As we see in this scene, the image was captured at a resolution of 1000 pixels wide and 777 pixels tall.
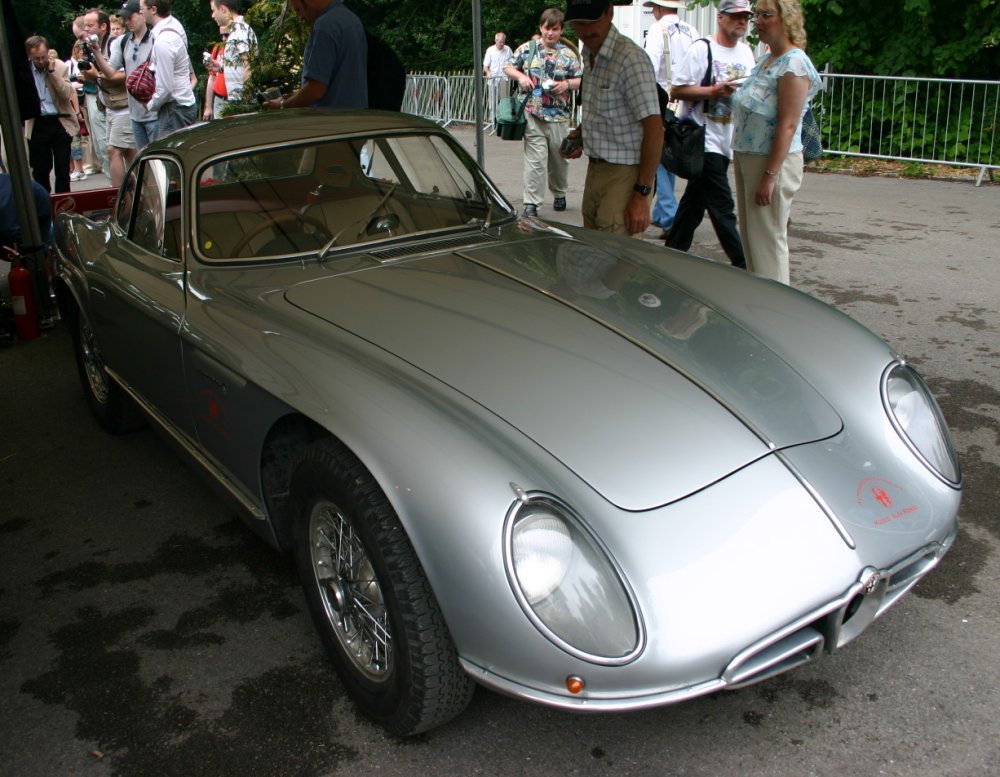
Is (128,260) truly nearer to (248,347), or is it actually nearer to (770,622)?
(248,347)

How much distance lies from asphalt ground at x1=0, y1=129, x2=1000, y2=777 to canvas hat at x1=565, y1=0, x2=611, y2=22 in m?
2.42

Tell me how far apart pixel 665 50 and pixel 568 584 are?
19.7 ft

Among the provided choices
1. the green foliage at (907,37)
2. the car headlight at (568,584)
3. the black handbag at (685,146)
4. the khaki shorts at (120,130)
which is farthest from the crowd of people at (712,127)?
the green foliage at (907,37)

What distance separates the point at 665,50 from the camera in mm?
7137

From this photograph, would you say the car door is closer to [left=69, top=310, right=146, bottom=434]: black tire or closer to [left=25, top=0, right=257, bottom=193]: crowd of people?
[left=69, top=310, right=146, bottom=434]: black tire

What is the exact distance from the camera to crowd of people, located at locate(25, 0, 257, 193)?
27.7 feet

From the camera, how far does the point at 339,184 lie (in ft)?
11.5

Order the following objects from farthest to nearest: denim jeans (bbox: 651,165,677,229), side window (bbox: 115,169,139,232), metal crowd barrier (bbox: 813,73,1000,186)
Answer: metal crowd barrier (bbox: 813,73,1000,186) < denim jeans (bbox: 651,165,677,229) < side window (bbox: 115,169,139,232)

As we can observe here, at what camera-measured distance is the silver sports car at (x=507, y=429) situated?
79.4 inches

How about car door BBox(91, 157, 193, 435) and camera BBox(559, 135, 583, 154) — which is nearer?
car door BBox(91, 157, 193, 435)

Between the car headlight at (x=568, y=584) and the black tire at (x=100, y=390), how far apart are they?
8.45 feet

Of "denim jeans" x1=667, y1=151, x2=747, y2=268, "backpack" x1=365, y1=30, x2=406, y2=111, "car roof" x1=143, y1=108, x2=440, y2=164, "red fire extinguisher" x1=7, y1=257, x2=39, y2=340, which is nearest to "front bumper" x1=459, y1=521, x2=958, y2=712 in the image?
"car roof" x1=143, y1=108, x2=440, y2=164

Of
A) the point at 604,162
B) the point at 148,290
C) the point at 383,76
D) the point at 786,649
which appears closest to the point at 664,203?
the point at 383,76

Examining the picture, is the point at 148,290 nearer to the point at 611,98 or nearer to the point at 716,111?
the point at 611,98
